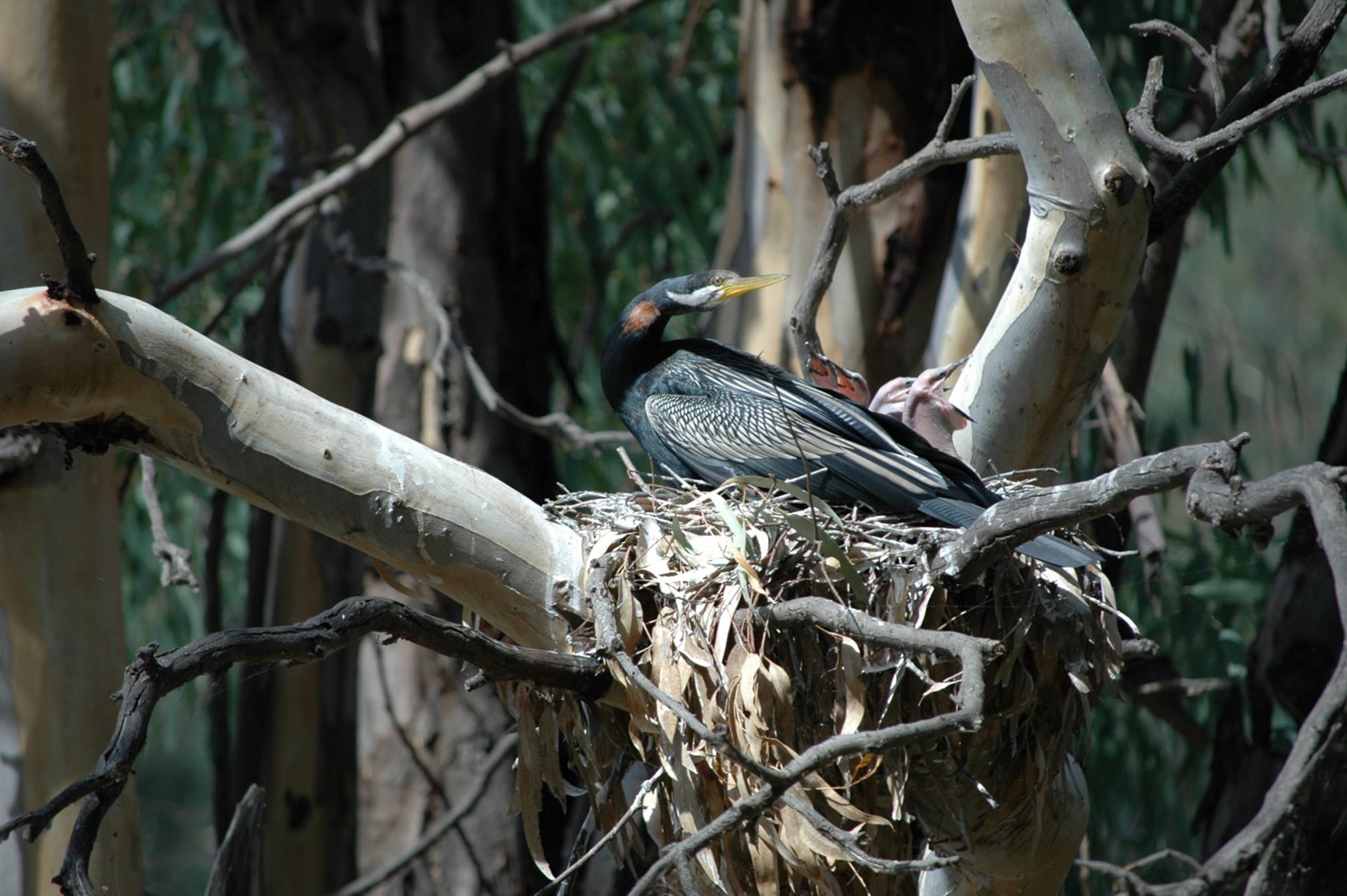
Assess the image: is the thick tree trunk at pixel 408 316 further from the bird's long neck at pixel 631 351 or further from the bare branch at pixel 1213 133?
the bare branch at pixel 1213 133

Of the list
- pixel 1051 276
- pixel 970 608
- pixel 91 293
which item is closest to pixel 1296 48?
pixel 1051 276

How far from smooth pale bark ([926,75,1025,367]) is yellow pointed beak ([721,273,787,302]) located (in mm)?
381

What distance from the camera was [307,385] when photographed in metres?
3.85

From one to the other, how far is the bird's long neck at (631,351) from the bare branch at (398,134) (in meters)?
0.77

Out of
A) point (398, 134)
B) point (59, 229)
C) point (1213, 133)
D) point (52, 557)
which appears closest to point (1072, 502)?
point (1213, 133)

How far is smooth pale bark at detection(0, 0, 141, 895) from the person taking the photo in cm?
232

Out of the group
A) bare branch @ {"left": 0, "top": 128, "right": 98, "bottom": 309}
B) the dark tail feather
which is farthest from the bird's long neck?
bare branch @ {"left": 0, "top": 128, "right": 98, "bottom": 309}

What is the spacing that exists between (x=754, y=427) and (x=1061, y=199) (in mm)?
721

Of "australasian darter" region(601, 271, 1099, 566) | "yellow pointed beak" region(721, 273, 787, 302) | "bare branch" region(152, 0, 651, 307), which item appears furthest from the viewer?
"bare branch" region(152, 0, 651, 307)

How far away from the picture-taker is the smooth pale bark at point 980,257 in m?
2.82

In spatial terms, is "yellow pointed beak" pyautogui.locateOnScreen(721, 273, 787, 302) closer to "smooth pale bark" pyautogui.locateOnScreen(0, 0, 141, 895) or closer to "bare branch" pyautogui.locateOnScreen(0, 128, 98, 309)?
"smooth pale bark" pyautogui.locateOnScreen(0, 0, 141, 895)

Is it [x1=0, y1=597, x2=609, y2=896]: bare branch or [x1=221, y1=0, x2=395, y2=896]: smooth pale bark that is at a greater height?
Answer: [x1=221, y1=0, x2=395, y2=896]: smooth pale bark

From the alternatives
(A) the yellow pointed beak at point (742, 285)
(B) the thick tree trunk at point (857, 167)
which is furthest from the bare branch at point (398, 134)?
(A) the yellow pointed beak at point (742, 285)

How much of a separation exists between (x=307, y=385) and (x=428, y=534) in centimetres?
218
